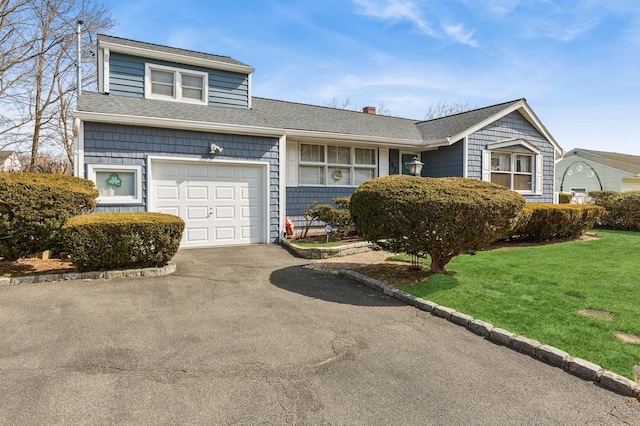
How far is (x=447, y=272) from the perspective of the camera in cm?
683

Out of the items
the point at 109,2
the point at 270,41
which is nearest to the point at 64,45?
the point at 109,2

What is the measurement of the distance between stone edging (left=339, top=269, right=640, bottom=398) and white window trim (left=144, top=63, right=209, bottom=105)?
9071 mm

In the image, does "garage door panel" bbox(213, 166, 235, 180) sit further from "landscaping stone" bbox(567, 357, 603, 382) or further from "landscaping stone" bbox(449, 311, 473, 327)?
"landscaping stone" bbox(567, 357, 603, 382)

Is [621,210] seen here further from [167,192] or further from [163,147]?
[163,147]

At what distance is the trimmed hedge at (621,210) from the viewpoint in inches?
543

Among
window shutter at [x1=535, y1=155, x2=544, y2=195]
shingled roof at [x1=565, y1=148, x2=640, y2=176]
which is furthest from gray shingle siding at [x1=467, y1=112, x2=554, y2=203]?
shingled roof at [x1=565, y1=148, x2=640, y2=176]

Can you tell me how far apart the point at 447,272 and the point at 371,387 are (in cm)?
419

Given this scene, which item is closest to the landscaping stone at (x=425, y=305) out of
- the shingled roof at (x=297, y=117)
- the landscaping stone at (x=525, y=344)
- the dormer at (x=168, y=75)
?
the landscaping stone at (x=525, y=344)

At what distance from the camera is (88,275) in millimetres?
6555

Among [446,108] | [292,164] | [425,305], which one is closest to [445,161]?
[292,164]

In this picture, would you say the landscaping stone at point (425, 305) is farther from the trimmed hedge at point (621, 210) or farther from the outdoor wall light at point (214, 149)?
the trimmed hedge at point (621, 210)

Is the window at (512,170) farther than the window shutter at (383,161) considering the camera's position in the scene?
Yes

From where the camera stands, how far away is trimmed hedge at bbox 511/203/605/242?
10547 millimetres

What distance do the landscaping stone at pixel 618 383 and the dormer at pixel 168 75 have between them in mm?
11282
